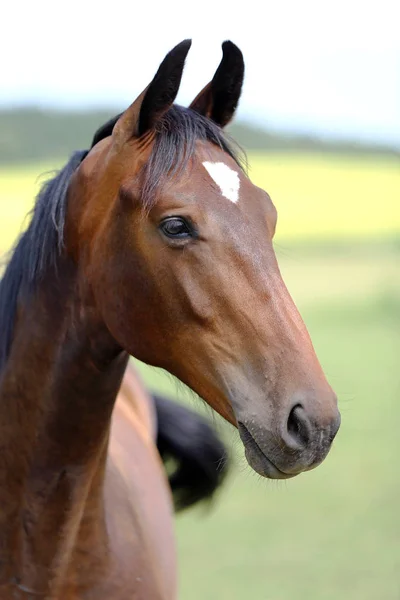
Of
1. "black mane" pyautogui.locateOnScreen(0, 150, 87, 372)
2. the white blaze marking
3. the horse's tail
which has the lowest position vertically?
the horse's tail

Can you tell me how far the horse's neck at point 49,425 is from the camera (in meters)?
2.09

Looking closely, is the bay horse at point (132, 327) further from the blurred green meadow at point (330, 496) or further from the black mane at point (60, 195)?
the blurred green meadow at point (330, 496)

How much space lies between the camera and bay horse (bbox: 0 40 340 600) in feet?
5.83

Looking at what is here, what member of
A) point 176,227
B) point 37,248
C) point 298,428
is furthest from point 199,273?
point 37,248

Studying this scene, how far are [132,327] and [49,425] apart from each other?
337mm

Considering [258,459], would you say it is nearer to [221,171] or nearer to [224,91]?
[221,171]

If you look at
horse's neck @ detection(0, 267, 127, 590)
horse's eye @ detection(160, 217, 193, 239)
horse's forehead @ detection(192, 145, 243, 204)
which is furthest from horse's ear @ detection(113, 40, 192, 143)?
horse's neck @ detection(0, 267, 127, 590)

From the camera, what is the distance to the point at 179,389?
2197 millimetres

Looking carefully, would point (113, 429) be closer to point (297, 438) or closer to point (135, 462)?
point (135, 462)

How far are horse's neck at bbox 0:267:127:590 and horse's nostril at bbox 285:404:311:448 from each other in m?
0.52

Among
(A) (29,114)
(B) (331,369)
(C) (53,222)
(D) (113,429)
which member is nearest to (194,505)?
(D) (113,429)

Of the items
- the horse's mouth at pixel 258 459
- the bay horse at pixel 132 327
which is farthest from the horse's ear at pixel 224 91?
the horse's mouth at pixel 258 459

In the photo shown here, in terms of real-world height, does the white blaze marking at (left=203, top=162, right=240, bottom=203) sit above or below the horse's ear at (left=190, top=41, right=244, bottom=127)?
below

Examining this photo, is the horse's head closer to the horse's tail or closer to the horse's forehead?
the horse's forehead
